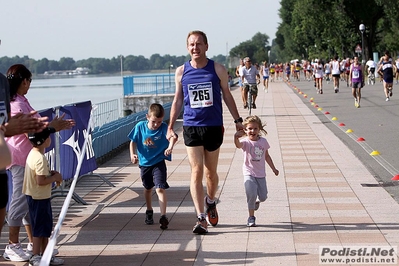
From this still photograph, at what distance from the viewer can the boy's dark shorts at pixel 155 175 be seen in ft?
25.4

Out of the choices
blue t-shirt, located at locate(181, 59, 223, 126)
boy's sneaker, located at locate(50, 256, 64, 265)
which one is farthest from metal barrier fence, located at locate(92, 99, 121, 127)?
boy's sneaker, located at locate(50, 256, 64, 265)

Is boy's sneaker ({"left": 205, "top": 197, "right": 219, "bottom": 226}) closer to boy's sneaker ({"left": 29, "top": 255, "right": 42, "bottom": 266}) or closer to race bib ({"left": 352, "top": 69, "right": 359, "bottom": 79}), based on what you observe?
boy's sneaker ({"left": 29, "top": 255, "right": 42, "bottom": 266})

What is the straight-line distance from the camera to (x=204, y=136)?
24.4 ft

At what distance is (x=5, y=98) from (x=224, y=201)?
4198 mm

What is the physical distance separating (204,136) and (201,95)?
391mm

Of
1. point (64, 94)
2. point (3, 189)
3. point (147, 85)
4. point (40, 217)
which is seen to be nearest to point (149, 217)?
point (40, 217)

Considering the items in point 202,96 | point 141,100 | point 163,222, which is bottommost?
point 141,100

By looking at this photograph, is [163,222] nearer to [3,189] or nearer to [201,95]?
[201,95]

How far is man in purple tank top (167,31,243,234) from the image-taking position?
7.40m

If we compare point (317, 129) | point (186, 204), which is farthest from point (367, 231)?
point (317, 129)

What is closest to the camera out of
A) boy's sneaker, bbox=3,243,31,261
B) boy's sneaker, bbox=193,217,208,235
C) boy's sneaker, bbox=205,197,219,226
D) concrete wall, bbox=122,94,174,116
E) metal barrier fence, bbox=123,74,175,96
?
boy's sneaker, bbox=3,243,31,261

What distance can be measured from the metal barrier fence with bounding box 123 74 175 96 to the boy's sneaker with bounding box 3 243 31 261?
32757mm

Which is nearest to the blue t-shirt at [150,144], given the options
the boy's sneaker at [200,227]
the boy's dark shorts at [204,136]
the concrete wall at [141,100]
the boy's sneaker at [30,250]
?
the boy's dark shorts at [204,136]

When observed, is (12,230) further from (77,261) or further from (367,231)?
(367,231)
